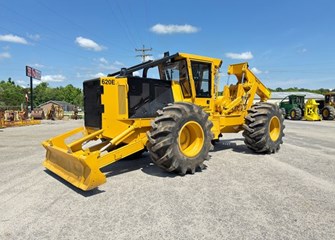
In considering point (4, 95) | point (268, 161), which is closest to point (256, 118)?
point (268, 161)

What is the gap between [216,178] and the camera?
5.67m

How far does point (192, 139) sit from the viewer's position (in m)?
6.46

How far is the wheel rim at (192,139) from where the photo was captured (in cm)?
614

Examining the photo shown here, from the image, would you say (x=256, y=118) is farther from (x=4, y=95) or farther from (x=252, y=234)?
(x=4, y=95)

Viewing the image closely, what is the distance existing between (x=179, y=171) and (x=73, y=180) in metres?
2.12

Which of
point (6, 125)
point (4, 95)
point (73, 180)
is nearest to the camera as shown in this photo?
point (73, 180)

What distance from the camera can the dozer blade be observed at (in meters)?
4.66

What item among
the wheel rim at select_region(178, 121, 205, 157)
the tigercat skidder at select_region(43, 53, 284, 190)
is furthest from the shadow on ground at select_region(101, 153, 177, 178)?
the wheel rim at select_region(178, 121, 205, 157)

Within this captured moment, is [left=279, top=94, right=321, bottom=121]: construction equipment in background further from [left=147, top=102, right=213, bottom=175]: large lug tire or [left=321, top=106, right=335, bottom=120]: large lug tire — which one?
[left=147, top=102, right=213, bottom=175]: large lug tire

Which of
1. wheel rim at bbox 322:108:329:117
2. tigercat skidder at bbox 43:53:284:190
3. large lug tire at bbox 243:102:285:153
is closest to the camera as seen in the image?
tigercat skidder at bbox 43:53:284:190

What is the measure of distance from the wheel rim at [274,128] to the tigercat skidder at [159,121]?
32 mm

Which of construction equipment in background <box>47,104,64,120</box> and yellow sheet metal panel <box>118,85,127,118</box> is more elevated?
yellow sheet metal panel <box>118,85,127,118</box>

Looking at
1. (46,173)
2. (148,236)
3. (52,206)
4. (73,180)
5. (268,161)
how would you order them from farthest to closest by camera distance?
(268,161) → (46,173) → (73,180) → (52,206) → (148,236)

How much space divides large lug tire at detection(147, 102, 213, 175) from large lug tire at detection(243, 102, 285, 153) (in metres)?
2.16
